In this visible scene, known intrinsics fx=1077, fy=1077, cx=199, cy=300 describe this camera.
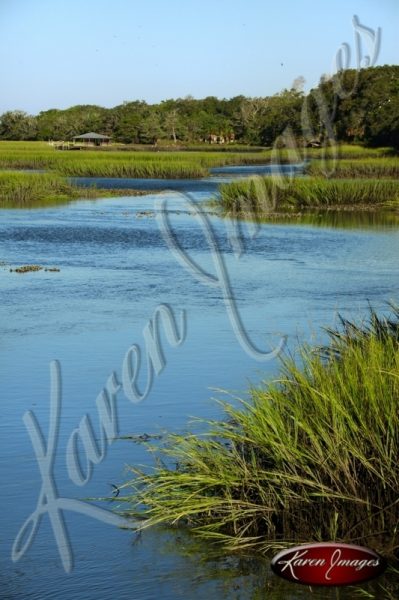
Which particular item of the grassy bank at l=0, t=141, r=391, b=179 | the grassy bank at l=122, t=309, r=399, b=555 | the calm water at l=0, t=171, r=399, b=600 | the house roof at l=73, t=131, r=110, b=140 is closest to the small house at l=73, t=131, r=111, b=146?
the house roof at l=73, t=131, r=110, b=140

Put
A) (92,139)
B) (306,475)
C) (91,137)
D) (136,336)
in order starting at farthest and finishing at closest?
(92,139) → (91,137) → (136,336) → (306,475)

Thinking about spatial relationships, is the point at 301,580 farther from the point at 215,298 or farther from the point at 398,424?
the point at 215,298

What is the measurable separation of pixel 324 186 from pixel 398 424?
2426 cm

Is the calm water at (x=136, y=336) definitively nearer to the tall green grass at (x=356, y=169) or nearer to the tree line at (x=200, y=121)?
the tall green grass at (x=356, y=169)

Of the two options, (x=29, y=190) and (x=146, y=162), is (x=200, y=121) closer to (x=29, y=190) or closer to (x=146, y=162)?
(x=146, y=162)

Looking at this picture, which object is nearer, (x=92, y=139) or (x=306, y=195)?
(x=306, y=195)

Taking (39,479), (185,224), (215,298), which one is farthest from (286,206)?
(39,479)

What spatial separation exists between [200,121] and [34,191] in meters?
58.2

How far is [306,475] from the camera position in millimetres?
5117

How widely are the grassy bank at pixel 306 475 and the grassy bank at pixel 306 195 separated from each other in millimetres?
22713

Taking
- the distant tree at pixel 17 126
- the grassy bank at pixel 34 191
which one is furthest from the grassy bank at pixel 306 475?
→ the distant tree at pixel 17 126

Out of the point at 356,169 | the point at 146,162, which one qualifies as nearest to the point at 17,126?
the point at 146,162

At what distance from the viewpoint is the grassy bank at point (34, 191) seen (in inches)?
1254

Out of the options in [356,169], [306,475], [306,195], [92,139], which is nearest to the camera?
[306,475]
